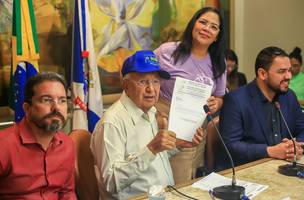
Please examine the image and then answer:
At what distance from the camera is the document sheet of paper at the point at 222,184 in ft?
5.85

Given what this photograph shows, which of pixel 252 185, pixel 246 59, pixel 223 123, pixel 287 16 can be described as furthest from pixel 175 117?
pixel 287 16

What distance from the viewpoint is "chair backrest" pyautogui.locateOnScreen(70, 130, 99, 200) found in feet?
6.69

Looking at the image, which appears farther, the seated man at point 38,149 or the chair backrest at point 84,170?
the chair backrest at point 84,170

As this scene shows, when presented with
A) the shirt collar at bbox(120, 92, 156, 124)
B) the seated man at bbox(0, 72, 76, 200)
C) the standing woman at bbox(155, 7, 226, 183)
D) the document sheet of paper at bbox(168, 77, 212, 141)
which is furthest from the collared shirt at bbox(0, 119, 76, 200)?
the standing woman at bbox(155, 7, 226, 183)

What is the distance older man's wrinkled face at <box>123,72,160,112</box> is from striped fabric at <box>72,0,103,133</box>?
1163 millimetres

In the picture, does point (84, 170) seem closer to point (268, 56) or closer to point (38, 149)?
point (38, 149)

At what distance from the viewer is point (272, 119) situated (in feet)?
8.21

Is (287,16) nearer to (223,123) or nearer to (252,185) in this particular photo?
(223,123)

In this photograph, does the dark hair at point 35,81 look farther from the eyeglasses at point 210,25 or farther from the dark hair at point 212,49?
the eyeglasses at point 210,25

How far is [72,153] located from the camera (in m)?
1.91

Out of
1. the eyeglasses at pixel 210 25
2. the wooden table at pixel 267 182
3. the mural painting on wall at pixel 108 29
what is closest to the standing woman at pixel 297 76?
the mural painting on wall at pixel 108 29

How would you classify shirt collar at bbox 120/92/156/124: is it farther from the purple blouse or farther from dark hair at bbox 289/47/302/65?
dark hair at bbox 289/47/302/65

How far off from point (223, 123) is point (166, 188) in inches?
29.9

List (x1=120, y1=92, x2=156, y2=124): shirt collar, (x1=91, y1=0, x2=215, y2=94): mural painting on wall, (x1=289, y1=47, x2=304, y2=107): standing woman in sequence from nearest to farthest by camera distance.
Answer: (x1=120, y1=92, x2=156, y2=124): shirt collar → (x1=91, y1=0, x2=215, y2=94): mural painting on wall → (x1=289, y1=47, x2=304, y2=107): standing woman
